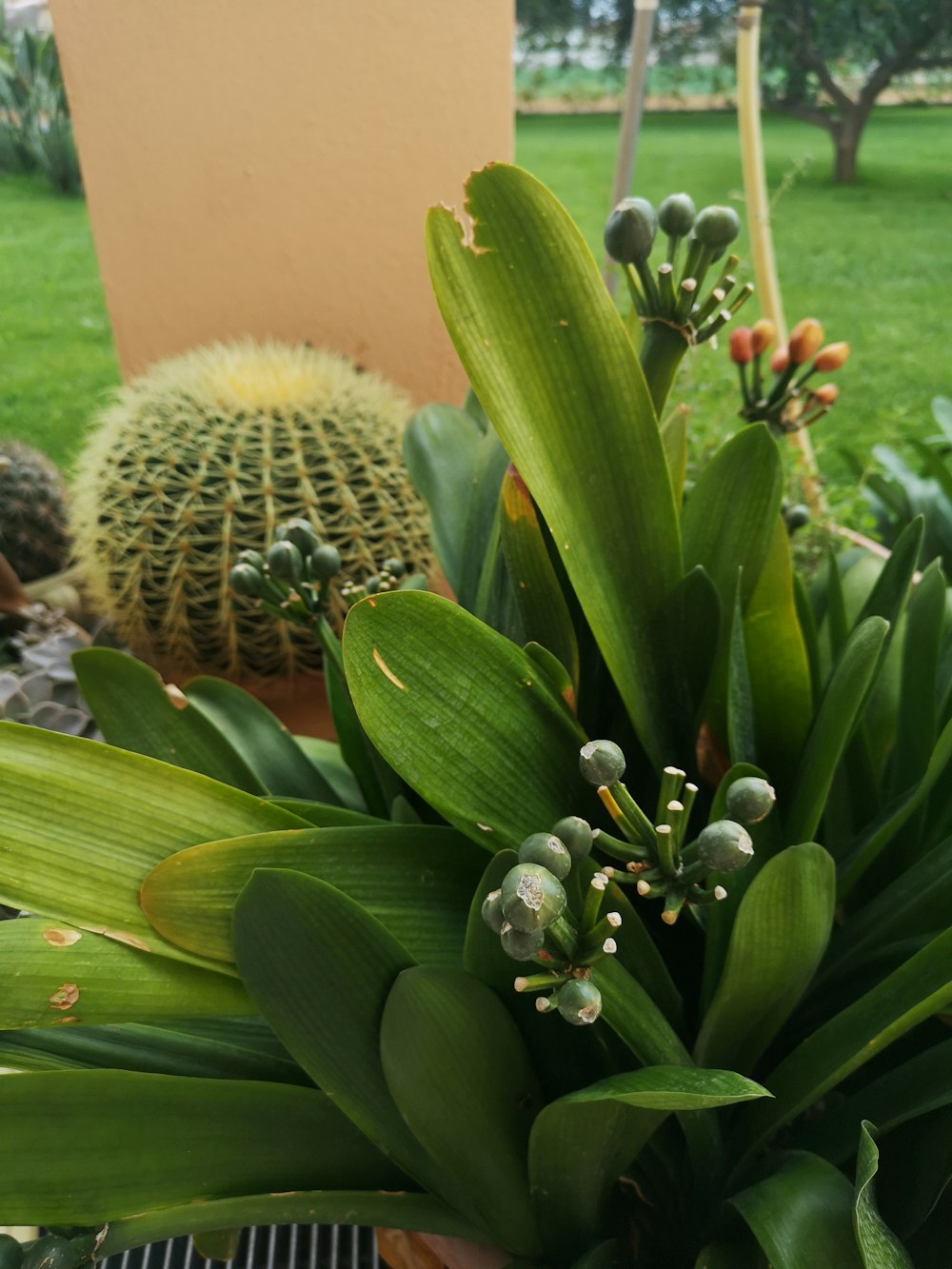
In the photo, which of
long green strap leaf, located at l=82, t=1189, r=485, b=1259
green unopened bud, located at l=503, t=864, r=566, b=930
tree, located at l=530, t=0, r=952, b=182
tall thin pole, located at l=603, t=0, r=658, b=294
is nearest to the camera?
green unopened bud, located at l=503, t=864, r=566, b=930

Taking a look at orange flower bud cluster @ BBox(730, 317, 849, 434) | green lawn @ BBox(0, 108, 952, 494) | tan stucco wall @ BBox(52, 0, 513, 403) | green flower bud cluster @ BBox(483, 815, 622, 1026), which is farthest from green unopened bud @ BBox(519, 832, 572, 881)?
green lawn @ BBox(0, 108, 952, 494)

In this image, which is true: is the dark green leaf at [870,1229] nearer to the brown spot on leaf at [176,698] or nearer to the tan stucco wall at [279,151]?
the brown spot on leaf at [176,698]

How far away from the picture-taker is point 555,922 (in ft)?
0.74

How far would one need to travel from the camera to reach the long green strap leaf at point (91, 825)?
0.28m

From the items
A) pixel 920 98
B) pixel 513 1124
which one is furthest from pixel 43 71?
pixel 513 1124

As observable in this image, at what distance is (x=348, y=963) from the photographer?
0.30 m

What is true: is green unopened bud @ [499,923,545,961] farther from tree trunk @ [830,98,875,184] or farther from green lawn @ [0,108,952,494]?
tree trunk @ [830,98,875,184]

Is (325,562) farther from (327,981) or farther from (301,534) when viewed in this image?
(327,981)

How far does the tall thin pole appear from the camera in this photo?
2.67 feet

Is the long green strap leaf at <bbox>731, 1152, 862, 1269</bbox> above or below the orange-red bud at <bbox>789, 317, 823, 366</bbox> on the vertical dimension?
below

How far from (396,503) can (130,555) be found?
25 cm

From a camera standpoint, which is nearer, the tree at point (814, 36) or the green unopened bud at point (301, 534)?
the green unopened bud at point (301, 534)

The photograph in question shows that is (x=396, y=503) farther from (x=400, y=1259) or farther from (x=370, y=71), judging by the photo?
(x=400, y=1259)

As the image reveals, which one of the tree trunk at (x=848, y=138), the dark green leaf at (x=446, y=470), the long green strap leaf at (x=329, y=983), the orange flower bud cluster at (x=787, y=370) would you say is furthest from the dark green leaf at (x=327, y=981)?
the tree trunk at (x=848, y=138)
